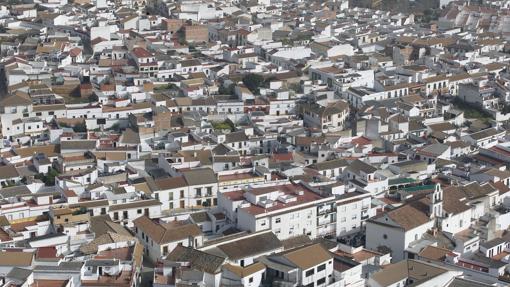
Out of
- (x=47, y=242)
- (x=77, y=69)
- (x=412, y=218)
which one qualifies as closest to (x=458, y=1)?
(x=77, y=69)

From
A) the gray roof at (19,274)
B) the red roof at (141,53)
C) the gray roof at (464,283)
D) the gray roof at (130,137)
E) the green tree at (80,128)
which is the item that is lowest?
the green tree at (80,128)

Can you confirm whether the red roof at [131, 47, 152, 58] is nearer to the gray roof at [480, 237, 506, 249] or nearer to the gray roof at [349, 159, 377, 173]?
the gray roof at [349, 159, 377, 173]

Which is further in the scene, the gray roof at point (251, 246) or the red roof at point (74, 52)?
the red roof at point (74, 52)

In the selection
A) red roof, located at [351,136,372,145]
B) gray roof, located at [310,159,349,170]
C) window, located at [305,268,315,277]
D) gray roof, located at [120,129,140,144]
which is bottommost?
red roof, located at [351,136,372,145]

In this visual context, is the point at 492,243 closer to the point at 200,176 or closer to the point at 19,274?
the point at 200,176

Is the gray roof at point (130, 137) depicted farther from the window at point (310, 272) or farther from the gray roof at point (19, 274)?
the window at point (310, 272)

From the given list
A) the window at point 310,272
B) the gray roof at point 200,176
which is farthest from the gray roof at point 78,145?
the window at point 310,272

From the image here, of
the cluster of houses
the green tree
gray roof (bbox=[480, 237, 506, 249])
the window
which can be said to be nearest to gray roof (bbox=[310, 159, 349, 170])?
the cluster of houses

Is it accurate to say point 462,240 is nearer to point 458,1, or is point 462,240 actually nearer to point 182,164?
point 182,164

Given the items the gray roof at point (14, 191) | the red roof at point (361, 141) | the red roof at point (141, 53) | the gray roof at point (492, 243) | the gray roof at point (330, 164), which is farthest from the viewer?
the red roof at point (141, 53)
